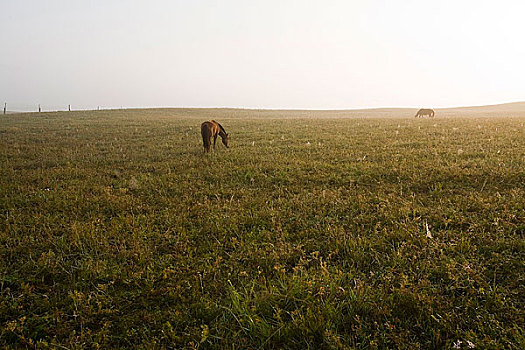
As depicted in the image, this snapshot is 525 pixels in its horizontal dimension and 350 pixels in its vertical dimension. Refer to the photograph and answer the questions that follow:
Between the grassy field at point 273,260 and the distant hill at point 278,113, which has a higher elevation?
the distant hill at point 278,113

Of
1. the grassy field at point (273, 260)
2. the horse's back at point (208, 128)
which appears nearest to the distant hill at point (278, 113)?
the horse's back at point (208, 128)

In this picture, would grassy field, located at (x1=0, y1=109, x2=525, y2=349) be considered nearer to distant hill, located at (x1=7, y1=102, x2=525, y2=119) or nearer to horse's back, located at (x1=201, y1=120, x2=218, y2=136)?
horse's back, located at (x1=201, y1=120, x2=218, y2=136)

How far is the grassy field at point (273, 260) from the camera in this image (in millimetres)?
3145

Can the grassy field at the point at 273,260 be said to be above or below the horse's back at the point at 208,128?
below

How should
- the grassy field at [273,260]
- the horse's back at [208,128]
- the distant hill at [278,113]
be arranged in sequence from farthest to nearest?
the distant hill at [278,113] < the horse's back at [208,128] < the grassy field at [273,260]

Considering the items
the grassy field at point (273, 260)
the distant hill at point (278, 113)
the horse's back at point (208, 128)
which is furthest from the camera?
the distant hill at point (278, 113)

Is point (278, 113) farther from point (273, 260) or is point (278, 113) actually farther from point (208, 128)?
point (273, 260)

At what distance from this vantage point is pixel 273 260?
14.8 feet

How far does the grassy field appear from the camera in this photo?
314 cm

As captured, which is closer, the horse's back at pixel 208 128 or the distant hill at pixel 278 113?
the horse's back at pixel 208 128

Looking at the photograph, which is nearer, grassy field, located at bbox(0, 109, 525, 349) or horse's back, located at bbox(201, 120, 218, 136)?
grassy field, located at bbox(0, 109, 525, 349)

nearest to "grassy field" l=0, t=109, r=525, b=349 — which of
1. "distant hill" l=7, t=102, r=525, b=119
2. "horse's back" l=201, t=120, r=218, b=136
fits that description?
"horse's back" l=201, t=120, r=218, b=136

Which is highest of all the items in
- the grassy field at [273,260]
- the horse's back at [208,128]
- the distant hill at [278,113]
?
the distant hill at [278,113]

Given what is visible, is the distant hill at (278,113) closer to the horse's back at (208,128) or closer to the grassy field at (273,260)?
the horse's back at (208,128)
